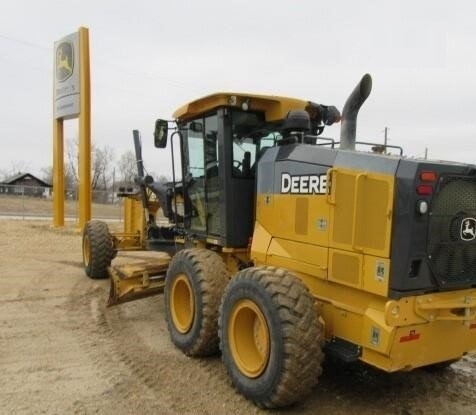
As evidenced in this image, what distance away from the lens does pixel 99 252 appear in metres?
8.72

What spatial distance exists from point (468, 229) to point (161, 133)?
3679 millimetres

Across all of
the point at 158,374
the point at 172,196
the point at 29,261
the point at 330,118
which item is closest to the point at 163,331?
the point at 158,374

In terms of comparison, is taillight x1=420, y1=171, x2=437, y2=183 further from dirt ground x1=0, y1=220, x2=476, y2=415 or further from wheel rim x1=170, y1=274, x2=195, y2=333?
wheel rim x1=170, y1=274, x2=195, y2=333

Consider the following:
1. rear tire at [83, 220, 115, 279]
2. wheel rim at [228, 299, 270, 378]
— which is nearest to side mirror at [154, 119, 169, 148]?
wheel rim at [228, 299, 270, 378]

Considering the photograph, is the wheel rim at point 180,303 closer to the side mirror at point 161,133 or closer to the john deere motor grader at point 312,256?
the john deere motor grader at point 312,256

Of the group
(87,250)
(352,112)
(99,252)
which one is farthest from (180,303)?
(87,250)

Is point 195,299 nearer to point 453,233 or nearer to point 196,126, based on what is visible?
point 196,126

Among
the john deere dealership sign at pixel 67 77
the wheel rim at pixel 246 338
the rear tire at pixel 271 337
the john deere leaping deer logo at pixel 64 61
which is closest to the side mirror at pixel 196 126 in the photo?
the rear tire at pixel 271 337

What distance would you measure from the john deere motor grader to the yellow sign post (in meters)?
11.8

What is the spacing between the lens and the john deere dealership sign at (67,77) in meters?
16.8

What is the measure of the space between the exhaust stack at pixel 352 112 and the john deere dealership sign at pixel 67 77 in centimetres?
1394

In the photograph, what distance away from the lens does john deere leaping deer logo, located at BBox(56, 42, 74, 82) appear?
17098mm

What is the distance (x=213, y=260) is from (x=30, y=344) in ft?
7.08

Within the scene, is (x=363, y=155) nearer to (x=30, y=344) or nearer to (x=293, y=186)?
(x=293, y=186)
